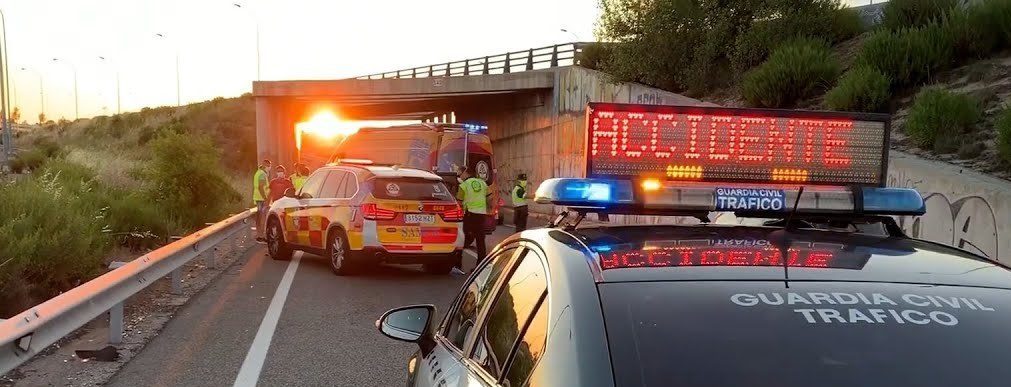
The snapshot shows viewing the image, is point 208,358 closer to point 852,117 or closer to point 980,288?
point 852,117

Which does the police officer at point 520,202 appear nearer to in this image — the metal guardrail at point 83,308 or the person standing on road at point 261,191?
the person standing on road at point 261,191

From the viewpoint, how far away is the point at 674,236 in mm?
3047

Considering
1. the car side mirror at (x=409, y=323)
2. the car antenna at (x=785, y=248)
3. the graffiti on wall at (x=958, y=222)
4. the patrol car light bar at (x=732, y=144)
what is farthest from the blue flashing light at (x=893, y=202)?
the graffiti on wall at (x=958, y=222)

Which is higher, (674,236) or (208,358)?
(674,236)

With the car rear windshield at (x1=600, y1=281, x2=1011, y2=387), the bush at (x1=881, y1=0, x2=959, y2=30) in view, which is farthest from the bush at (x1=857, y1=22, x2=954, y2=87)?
the car rear windshield at (x1=600, y1=281, x2=1011, y2=387)

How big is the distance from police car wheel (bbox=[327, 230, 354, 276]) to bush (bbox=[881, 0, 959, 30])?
14.5 metres

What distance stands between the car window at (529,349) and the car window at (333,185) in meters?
11.1

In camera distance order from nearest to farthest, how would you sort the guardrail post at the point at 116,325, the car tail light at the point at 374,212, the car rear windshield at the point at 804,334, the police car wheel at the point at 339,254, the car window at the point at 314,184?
the car rear windshield at the point at 804,334, the guardrail post at the point at 116,325, the car tail light at the point at 374,212, the police car wheel at the point at 339,254, the car window at the point at 314,184

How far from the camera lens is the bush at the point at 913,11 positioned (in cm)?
2098

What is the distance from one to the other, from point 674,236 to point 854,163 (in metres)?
1.90

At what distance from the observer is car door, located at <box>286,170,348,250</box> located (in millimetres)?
Answer: 13594

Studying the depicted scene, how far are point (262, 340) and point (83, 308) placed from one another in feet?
5.81

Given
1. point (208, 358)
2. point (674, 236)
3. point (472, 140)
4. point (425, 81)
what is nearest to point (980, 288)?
point (674, 236)

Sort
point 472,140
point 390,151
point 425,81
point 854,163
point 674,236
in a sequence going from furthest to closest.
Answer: point 425,81, point 390,151, point 472,140, point 854,163, point 674,236
